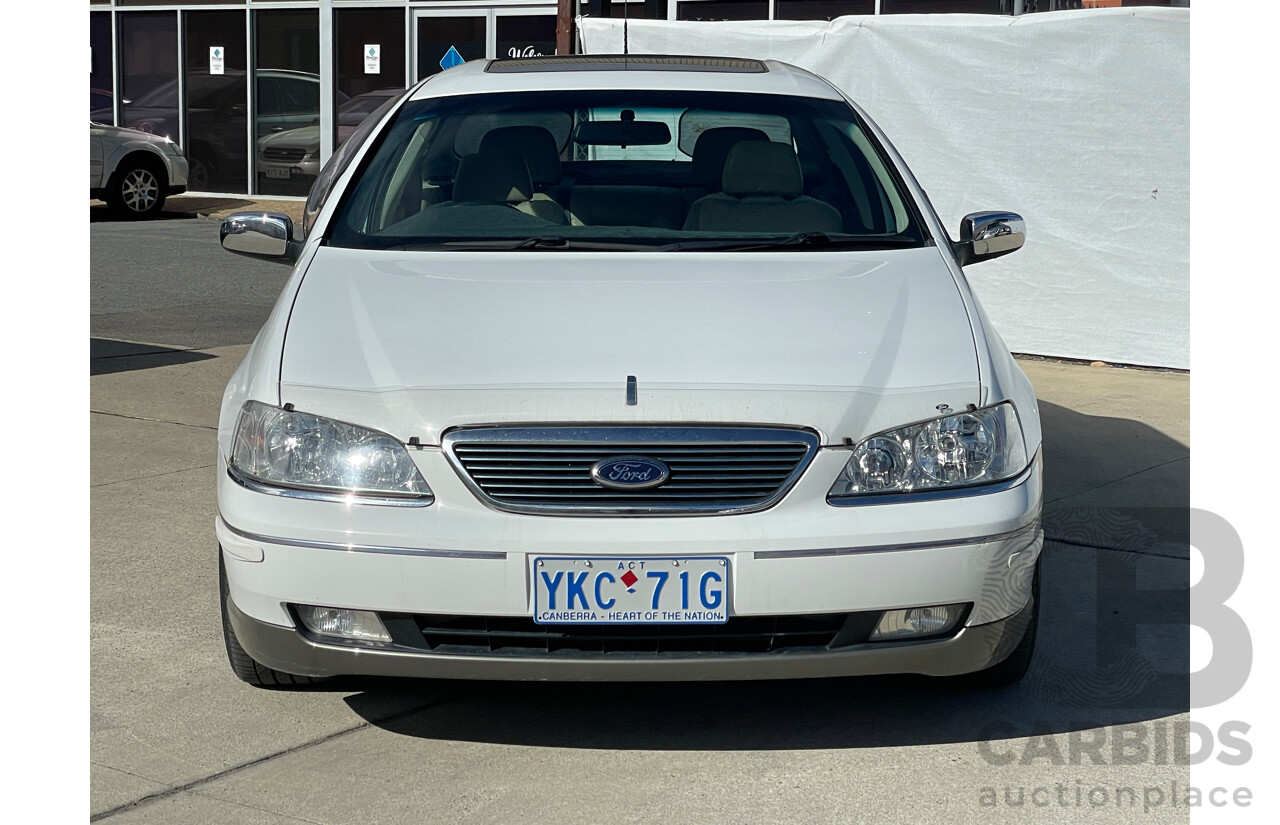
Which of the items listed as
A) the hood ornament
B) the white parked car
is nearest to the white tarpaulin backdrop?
the hood ornament

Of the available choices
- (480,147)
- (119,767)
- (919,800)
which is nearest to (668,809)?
(919,800)

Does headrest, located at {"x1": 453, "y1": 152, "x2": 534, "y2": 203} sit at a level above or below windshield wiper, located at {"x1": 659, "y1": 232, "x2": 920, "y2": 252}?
above

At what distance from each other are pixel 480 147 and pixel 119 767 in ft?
7.00

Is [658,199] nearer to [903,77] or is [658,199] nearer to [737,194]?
[737,194]

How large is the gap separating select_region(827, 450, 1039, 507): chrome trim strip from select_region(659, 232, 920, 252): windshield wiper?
41.4 inches

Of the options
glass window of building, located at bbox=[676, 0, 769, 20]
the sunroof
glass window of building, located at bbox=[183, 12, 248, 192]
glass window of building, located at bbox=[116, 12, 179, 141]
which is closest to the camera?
the sunroof

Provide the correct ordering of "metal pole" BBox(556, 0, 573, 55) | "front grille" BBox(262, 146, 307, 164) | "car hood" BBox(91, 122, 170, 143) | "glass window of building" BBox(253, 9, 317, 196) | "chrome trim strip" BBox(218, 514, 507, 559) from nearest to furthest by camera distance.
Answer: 1. "chrome trim strip" BBox(218, 514, 507, 559)
2. "metal pole" BBox(556, 0, 573, 55)
3. "car hood" BBox(91, 122, 170, 143)
4. "glass window of building" BBox(253, 9, 317, 196)
5. "front grille" BBox(262, 146, 307, 164)

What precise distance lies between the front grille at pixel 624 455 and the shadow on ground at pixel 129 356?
18.3 ft

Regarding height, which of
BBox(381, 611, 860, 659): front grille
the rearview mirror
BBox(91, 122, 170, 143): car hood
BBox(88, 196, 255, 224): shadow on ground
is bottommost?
BBox(88, 196, 255, 224): shadow on ground

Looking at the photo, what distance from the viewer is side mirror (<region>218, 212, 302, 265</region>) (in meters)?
4.41

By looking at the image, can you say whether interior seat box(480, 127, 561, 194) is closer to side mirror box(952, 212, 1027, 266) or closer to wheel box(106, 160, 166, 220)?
side mirror box(952, 212, 1027, 266)

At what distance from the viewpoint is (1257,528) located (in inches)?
198

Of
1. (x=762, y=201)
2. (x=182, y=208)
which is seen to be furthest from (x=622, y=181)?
(x=182, y=208)

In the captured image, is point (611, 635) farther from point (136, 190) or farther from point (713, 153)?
point (136, 190)
